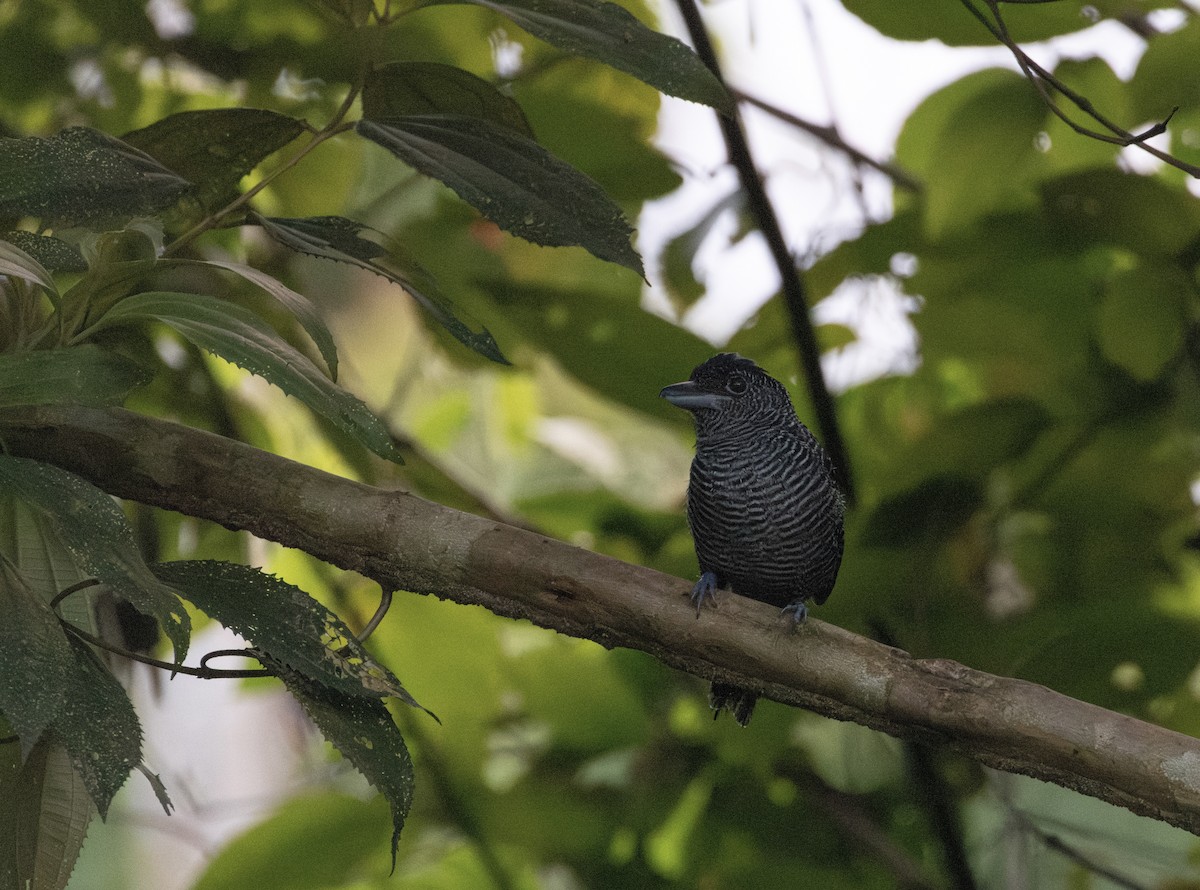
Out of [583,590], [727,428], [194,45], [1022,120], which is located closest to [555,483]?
[727,428]

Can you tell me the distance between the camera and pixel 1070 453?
2047mm

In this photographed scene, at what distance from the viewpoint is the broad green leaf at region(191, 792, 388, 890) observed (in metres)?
1.75

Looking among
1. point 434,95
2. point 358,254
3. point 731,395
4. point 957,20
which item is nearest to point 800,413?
point 731,395

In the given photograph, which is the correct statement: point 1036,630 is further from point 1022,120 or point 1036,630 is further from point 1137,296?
point 1022,120

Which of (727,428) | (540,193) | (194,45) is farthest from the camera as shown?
(194,45)

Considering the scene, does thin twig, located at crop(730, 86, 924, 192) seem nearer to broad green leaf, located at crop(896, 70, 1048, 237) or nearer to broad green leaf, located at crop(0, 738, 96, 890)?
Result: broad green leaf, located at crop(896, 70, 1048, 237)

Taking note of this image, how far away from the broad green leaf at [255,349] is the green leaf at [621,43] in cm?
39

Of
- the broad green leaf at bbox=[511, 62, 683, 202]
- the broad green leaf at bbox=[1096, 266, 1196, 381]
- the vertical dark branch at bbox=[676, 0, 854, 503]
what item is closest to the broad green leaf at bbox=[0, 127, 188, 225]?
the vertical dark branch at bbox=[676, 0, 854, 503]

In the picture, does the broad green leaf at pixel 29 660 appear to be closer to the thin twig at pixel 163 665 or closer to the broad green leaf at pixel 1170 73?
the thin twig at pixel 163 665

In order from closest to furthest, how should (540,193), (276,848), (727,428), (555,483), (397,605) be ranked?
(540,193) → (276,848) → (397,605) → (727,428) → (555,483)

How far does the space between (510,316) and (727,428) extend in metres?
0.42

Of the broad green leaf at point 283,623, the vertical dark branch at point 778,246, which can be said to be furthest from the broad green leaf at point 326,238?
the vertical dark branch at point 778,246

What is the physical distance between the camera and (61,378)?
3.19ft

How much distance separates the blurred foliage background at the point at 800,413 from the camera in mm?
1793
